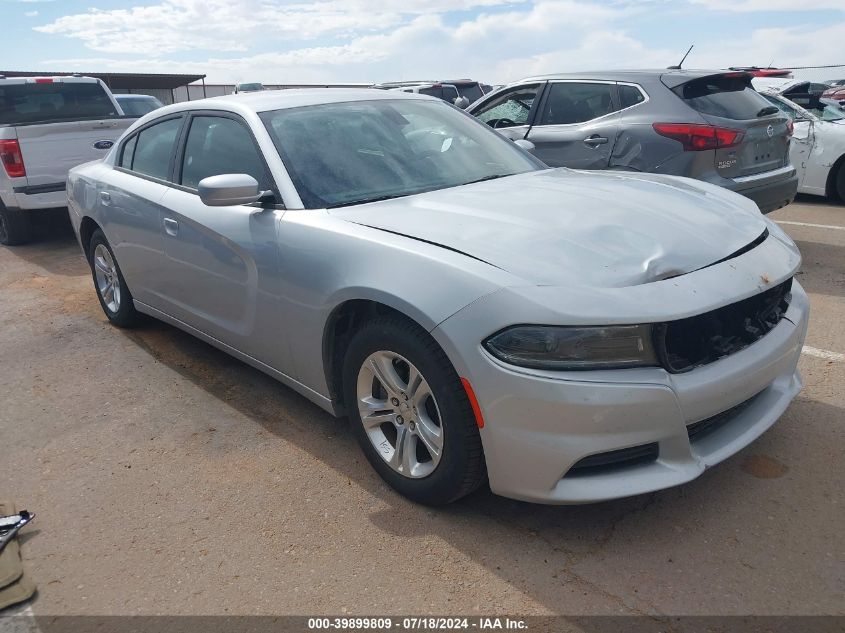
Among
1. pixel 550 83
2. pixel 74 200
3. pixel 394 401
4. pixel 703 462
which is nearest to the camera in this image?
pixel 703 462

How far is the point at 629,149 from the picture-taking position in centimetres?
577

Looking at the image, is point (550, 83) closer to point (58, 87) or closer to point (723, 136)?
point (723, 136)

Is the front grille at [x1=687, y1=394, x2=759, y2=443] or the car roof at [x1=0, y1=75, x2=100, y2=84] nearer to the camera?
the front grille at [x1=687, y1=394, x2=759, y2=443]

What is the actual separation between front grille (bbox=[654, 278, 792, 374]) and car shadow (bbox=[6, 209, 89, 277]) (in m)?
6.24

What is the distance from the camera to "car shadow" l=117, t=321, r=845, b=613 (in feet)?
7.90

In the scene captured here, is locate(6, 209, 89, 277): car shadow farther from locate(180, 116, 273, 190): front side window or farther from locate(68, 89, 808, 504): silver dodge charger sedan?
locate(68, 89, 808, 504): silver dodge charger sedan

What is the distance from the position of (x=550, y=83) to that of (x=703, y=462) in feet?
15.6

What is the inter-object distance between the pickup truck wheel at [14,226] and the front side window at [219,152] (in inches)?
205

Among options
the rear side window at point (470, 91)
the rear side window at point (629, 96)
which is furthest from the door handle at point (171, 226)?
the rear side window at point (470, 91)

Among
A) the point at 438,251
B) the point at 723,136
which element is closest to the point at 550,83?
the point at 723,136

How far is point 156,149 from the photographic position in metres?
4.45

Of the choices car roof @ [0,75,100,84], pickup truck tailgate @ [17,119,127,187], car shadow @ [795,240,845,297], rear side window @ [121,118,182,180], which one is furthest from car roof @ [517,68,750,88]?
car roof @ [0,75,100,84]

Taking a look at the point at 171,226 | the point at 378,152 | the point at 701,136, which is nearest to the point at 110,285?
the point at 171,226

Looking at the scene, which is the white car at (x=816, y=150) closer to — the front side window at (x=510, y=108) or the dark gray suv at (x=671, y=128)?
the dark gray suv at (x=671, y=128)
